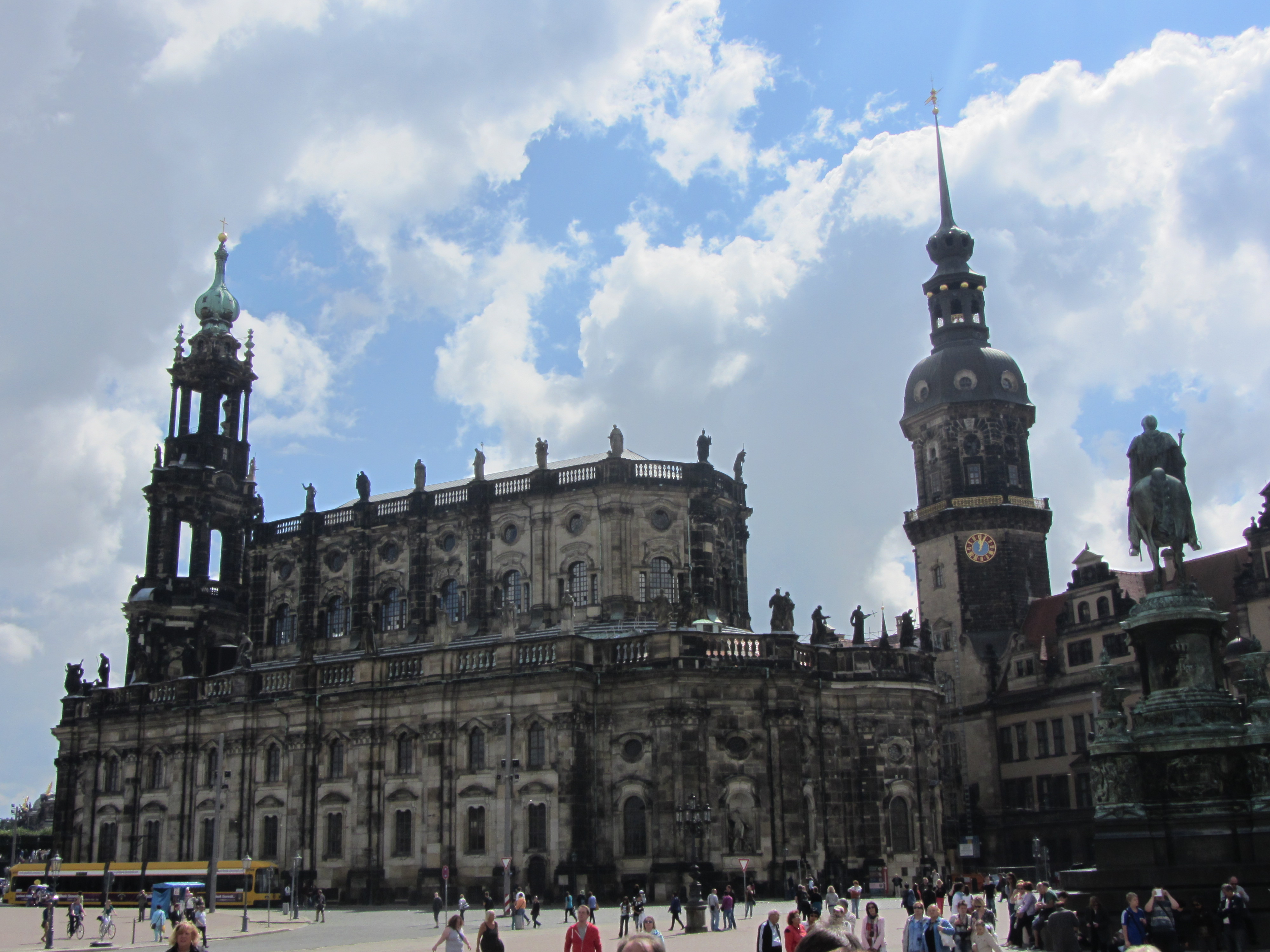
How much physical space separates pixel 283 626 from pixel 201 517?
1001 cm

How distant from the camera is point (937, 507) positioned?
7862cm

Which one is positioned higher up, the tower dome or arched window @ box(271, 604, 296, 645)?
the tower dome

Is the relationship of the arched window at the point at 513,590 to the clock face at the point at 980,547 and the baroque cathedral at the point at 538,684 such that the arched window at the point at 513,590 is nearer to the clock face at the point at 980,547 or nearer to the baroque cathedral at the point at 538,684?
the baroque cathedral at the point at 538,684

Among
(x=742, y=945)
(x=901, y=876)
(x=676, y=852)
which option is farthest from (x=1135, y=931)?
(x=901, y=876)

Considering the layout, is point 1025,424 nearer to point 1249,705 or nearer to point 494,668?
point 494,668

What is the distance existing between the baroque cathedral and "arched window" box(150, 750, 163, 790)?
0.15 m

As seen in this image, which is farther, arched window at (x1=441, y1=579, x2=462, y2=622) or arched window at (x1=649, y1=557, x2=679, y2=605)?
arched window at (x1=441, y1=579, x2=462, y2=622)

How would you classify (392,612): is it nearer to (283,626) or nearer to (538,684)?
(283,626)

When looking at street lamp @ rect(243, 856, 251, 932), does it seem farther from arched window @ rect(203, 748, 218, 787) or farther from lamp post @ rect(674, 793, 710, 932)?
lamp post @ rect(674, 793, 710, 932)

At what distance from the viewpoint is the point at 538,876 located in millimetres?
52094

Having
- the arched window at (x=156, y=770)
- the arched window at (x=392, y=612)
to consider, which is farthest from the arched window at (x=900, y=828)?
the arched window at (x=156, y=770)

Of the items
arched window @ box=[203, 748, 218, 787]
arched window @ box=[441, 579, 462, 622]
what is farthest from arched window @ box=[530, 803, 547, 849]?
arched window @ box=[203, 748, 218, 787]

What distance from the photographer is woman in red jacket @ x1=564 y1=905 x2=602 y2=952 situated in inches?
578

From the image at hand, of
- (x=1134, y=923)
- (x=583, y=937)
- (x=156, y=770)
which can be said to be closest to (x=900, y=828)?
(x=156, y=770)
